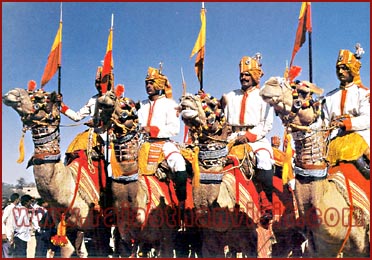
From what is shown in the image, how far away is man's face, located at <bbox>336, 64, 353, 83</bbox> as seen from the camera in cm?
835

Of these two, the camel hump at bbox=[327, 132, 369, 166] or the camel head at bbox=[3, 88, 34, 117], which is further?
the camel head at bbox=[3, 88, 34, 117]

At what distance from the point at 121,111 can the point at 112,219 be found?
1.74 metres

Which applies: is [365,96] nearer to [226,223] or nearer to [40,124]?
[226,223]

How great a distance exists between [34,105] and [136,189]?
1629 mm

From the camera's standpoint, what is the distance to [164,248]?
30.0 feet

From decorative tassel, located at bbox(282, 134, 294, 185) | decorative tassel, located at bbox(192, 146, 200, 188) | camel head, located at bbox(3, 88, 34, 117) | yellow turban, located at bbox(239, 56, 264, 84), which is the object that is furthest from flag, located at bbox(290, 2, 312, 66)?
camel head, located at bbox(3, 88, 34, 117)

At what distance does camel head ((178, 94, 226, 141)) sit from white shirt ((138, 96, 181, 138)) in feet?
5.17

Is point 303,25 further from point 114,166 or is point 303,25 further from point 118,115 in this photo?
point 114,166

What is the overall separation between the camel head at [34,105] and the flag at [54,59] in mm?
1796

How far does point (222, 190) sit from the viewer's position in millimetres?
8570

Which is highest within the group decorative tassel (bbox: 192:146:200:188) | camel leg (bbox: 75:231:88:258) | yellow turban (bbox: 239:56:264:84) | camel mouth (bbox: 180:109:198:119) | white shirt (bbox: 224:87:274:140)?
yellow turban (bbox: 239:56:264:84)

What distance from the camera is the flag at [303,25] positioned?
9.25 m

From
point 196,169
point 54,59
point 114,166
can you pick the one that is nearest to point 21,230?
point 54,59

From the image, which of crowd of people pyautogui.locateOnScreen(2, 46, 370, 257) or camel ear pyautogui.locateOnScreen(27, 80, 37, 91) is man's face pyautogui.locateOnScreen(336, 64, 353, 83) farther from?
camel ear pyautogui.locateOnScreen(27, 80, 37, 91)
